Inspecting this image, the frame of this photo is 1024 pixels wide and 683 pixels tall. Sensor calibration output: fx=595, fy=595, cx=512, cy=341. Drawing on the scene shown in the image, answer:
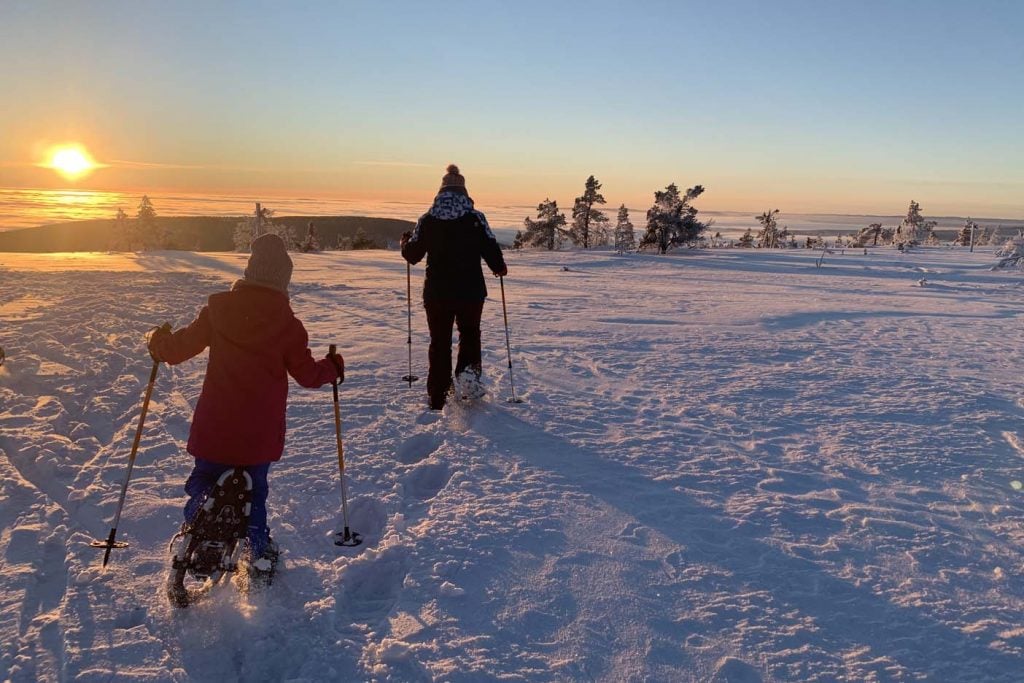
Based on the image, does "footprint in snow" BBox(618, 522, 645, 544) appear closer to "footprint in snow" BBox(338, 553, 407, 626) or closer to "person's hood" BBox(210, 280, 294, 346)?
"footprint in snow" BBox(338, 553, 407, 626)

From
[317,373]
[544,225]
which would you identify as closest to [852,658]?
[317,373]

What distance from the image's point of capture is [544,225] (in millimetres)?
59906

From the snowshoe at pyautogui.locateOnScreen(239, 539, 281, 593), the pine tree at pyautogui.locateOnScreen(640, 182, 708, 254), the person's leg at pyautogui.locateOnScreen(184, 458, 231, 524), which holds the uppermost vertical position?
the pine tree at pyautogui.locateOnScreen(640, 182, 708, 254)

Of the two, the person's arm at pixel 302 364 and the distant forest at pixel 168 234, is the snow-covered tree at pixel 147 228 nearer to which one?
the distant forest at pixel 168 234

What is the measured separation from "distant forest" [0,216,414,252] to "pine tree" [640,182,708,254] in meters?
45.9

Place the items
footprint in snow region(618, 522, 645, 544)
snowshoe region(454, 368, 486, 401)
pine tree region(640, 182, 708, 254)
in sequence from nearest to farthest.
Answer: footprint in snow region(618, 522, 645, 544) < snowshoe region(454, 368, 486, 401) < pine tree region(640, 182, 708, 254)

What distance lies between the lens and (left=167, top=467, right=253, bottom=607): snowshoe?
280 cm

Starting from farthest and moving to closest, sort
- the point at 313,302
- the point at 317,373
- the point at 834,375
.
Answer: the point at 313,302 < the point at 834,375 < the point at 317,373

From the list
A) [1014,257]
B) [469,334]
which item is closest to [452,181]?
[469,334]

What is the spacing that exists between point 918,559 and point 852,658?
1045 millimetres

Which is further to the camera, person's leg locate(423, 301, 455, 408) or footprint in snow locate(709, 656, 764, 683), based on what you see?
person's leg locate(423, 301, 455, 408)

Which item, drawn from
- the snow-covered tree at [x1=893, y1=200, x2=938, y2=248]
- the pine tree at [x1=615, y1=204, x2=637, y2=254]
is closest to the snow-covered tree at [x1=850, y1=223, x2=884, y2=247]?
the snow-covered tree at [x1=893, y1=200, x2=938, y2=248]

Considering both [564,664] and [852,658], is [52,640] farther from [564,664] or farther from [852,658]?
[852,658]

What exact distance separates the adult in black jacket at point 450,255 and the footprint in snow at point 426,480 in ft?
4.50
